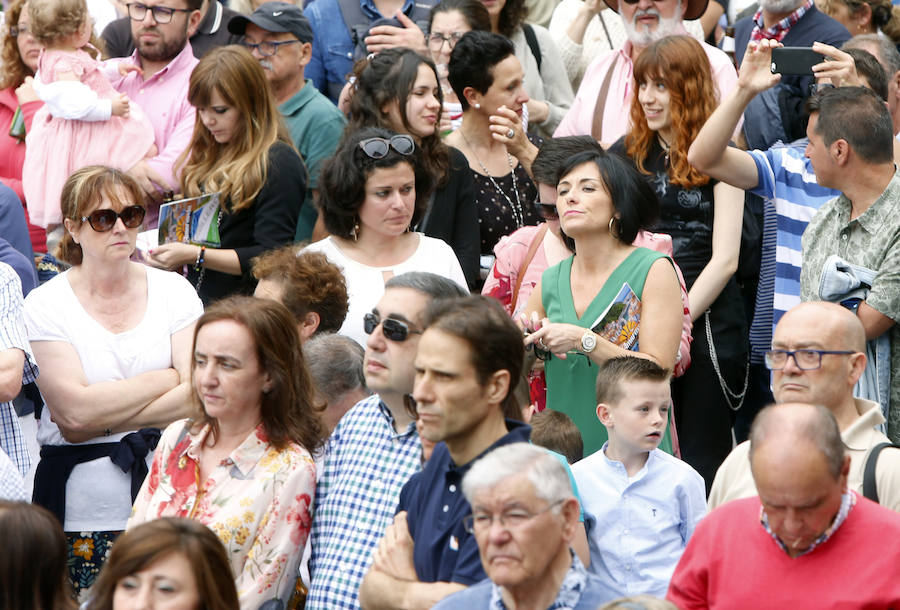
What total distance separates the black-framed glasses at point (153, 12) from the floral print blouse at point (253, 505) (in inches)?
143

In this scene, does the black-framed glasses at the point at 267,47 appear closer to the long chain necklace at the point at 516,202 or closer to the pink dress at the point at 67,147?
the pink dress at the point at 67,147

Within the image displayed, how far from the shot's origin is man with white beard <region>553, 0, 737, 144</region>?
750 centimetres

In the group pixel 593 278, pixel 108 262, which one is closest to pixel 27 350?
pixel 108 262

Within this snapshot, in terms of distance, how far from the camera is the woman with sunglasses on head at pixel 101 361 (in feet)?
18.4

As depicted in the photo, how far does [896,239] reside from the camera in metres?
5.40

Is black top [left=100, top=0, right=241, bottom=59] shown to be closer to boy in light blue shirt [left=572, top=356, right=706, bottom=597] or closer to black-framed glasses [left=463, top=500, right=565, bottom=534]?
boy in light blue shirt [left=572, top=356, right=706, bottom=597]

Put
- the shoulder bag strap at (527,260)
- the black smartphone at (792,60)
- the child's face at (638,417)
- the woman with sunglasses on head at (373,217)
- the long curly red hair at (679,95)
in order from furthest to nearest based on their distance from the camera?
the long curly red hair at (679,95), the shoulder bag strap at (527,260), the woman with sunglasses on head at (373,217), the black smartphone at (792,60), the child's face at (638,417)

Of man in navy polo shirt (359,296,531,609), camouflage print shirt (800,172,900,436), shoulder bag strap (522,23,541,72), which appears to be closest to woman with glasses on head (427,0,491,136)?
shoulder bag strap (522,23,541,72)

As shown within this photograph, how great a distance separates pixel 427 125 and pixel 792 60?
190 centimetres

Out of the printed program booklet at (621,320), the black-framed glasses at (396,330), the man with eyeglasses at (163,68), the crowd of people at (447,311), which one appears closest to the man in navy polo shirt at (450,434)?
the crowd of people at (447,311)

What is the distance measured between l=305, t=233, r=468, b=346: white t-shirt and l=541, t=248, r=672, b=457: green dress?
1.84ft

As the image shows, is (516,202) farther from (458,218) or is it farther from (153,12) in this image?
(153,12)

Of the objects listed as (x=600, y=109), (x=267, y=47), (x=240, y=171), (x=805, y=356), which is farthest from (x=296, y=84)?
(x=805, y=356)

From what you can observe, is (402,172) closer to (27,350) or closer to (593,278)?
(593,278)
